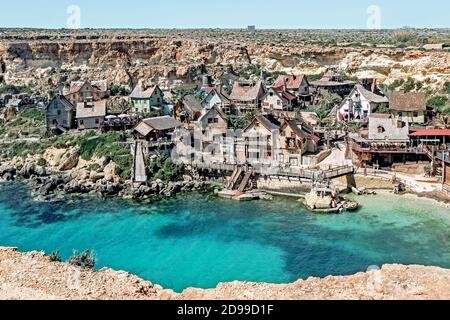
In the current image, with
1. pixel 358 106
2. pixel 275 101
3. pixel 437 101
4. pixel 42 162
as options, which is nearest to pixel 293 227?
pixel 42 162

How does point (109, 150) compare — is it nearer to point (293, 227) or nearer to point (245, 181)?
point (245, 181)

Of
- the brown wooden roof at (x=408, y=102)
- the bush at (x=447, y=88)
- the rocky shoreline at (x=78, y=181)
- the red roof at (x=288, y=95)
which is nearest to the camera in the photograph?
the rocky shoreline at (x=78, y=181)

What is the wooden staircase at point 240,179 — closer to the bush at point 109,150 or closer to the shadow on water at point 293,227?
the shadow on water at point 293,227

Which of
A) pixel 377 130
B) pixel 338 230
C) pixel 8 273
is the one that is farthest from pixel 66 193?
pixel 8 273

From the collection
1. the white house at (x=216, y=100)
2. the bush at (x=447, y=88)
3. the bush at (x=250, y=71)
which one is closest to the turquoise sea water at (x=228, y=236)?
the white house at (x=216, y=100)

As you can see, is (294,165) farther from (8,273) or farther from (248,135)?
(8,273)

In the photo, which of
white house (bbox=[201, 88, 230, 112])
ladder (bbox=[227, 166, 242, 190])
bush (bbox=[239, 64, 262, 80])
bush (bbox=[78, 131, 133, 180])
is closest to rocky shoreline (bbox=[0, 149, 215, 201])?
bush (bbox=[78, 131, 133, 180])
